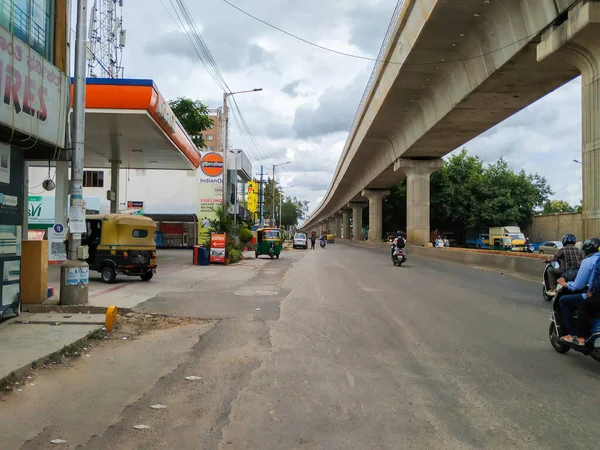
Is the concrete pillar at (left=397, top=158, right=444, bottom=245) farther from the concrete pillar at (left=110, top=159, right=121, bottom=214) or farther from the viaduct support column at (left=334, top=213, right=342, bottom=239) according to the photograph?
the viaduct support column at (left=334, top=213, right=342, bottom=239)

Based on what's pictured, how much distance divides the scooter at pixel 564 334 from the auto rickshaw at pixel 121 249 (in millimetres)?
12603

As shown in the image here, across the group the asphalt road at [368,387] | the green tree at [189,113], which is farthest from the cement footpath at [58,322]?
the green tree at [189,113]

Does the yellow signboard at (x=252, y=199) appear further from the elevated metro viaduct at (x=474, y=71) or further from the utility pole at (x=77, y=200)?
the utility pole at (x=77, y=200)

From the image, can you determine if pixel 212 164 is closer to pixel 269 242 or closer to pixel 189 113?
pixel 269 242

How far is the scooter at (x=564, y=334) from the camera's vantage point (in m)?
6.39

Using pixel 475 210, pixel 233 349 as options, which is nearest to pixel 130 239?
pixel 233 349

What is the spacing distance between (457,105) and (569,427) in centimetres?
1965

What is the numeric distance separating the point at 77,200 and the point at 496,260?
18.5 metres

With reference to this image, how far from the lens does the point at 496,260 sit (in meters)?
23.2

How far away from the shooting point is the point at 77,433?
4523 mm

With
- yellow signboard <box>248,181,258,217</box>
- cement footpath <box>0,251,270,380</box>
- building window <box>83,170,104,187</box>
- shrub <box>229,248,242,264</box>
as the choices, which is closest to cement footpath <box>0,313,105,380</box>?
cement footpath <box>0,251,270,380</box>

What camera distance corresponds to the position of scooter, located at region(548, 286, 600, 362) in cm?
639

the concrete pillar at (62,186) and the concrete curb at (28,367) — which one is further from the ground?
the concrete pillar at (62,186)

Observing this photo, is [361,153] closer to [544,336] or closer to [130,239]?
[130,239]
